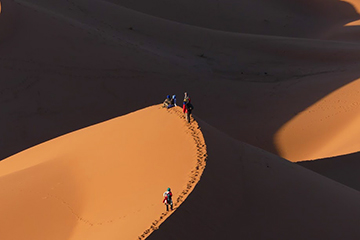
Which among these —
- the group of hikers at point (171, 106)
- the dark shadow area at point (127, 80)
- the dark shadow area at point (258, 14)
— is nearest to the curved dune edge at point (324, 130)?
the dark shadow area at point (127, 80)

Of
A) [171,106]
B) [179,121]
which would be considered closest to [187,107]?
[179,121]

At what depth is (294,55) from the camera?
27.5 metres

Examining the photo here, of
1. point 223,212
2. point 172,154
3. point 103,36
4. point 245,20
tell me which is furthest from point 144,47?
point 223,212

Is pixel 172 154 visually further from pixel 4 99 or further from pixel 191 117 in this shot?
pixel 4 99

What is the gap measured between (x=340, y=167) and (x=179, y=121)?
5856 millimetres

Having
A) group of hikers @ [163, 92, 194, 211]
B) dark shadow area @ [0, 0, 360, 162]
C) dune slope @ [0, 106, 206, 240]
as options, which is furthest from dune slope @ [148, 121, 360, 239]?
dark shadow area @ [0, 0, 360, 162]

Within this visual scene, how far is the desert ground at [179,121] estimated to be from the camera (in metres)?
9.89

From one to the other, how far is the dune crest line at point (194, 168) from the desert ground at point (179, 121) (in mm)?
32

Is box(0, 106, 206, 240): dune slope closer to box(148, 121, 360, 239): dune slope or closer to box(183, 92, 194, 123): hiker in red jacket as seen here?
box(183, 92, 194, 123): hiker in red jacket

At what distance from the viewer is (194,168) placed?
9.96 metres

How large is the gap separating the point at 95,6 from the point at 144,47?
5.03 metres

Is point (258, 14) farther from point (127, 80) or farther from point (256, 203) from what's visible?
point (256, 203)

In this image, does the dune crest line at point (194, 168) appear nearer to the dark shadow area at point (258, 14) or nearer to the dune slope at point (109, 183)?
the dune slope at point (109, 183)

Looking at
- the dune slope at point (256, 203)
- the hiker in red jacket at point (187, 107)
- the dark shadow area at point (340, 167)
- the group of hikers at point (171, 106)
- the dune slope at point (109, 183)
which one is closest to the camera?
the group of hikers at point (171, 106)
